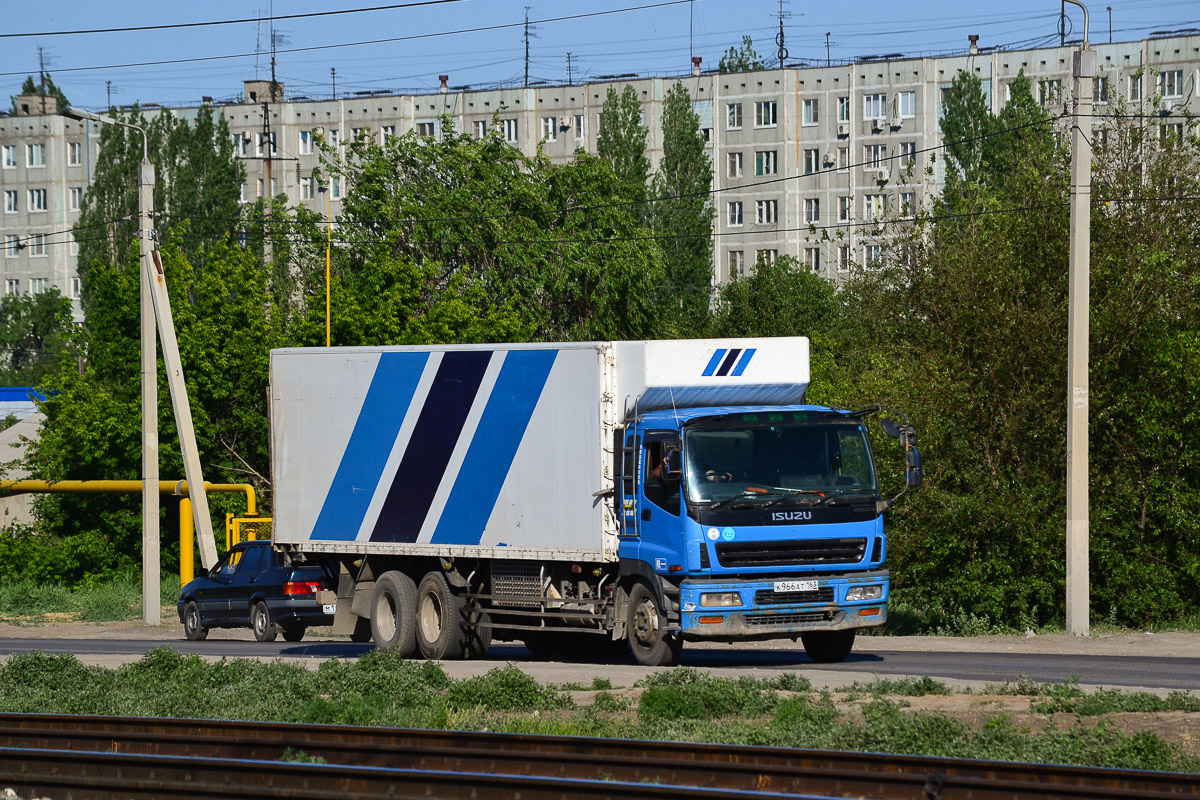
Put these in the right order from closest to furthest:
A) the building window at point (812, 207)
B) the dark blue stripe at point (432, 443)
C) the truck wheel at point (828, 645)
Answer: the truck wheel at point (828, 645), the dark blue stripe at point (432, 443), the building window at point (812, 207)

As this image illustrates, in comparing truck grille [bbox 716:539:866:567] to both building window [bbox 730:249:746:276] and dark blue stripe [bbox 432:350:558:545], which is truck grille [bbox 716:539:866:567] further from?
building window [bbox 730:249:746:276]

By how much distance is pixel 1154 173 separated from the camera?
23.4 metres

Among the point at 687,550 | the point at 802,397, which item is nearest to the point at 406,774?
the point at 687,550

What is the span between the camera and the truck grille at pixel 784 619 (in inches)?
611

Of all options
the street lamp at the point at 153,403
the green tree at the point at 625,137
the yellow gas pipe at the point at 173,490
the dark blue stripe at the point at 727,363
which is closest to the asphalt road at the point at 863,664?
the dark blue stripe at the point at 727,363

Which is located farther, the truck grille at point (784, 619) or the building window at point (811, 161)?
the building window at point (811, 161)

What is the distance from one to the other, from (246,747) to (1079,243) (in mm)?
14239

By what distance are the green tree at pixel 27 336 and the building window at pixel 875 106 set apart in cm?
5660

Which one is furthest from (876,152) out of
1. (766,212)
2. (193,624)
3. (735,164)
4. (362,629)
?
(362,629)

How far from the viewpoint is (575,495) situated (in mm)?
16562

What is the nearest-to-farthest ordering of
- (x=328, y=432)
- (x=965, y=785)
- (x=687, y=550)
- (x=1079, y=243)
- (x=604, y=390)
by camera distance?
(x=965, y=785) < (x=687, y=550) < (x=604, y=390) < (x=328, y=432) < (x=1079, y=243)

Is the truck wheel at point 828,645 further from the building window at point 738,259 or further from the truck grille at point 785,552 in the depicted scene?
the building window at point 738,259

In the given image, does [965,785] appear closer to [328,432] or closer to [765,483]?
[765,483]

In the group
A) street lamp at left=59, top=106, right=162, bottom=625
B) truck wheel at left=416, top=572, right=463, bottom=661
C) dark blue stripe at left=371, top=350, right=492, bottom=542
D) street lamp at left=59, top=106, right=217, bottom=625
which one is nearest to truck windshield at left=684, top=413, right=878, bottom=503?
dark blue stripe at left=371, top=350, right=492, bottom=542
